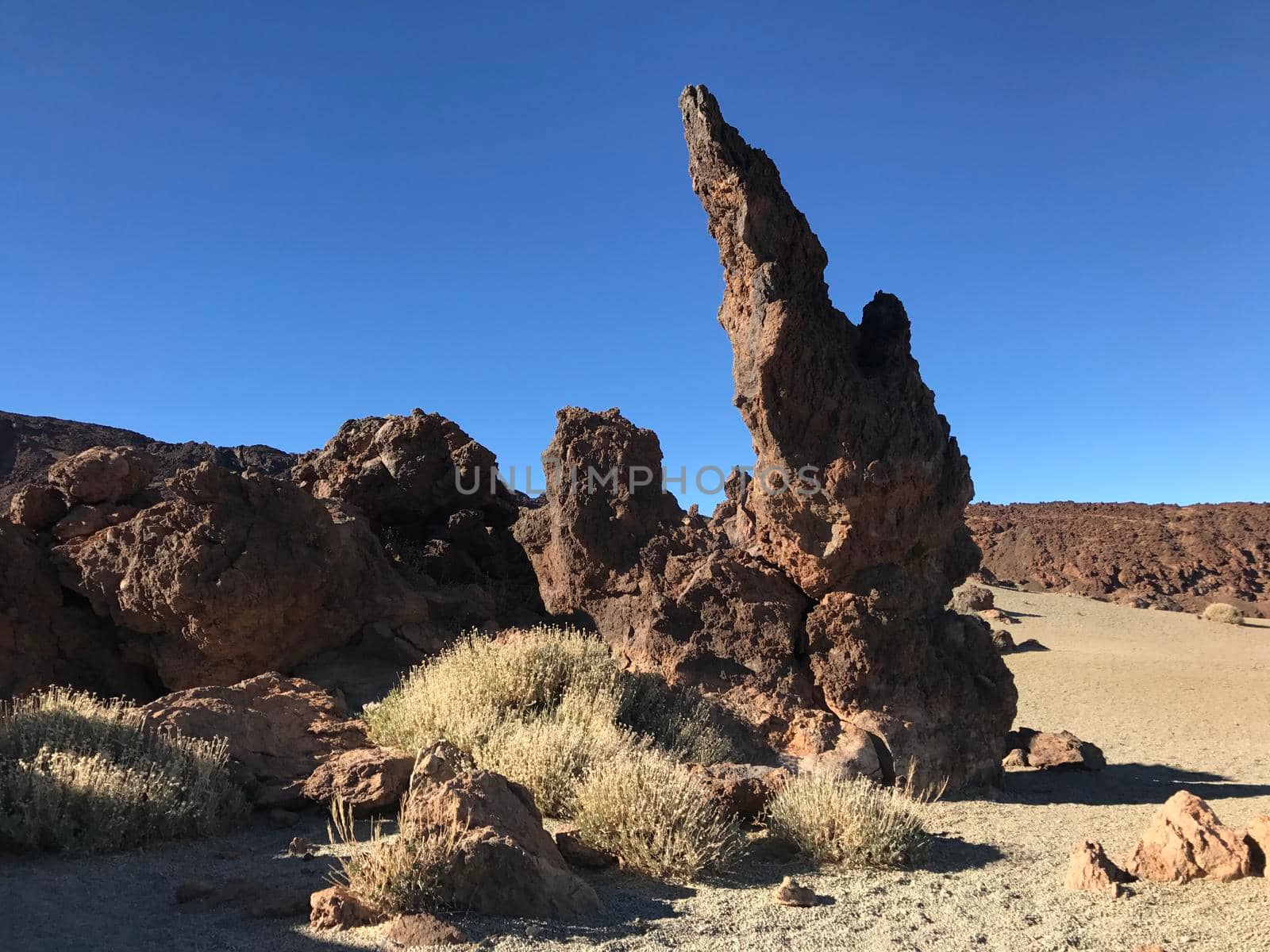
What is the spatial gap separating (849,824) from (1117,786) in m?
5.84

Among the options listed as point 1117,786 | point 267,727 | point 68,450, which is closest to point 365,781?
point 267,727

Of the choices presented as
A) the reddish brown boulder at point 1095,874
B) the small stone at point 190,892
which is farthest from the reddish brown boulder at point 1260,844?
the small stone at point 190,892

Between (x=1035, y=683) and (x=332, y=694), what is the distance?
16003 mm

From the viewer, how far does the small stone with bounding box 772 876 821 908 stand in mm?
5080

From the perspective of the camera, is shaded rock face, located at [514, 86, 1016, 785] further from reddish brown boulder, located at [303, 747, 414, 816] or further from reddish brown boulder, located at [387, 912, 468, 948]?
reddish brown boulder, located at [387, 912, 468, 948]

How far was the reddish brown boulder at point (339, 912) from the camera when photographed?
4.34 m

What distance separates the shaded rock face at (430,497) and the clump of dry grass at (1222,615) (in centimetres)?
3034

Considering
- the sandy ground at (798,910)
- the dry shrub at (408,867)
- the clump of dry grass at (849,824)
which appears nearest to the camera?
the sandy ground at (798,910)

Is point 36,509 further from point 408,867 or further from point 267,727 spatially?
point 408,867

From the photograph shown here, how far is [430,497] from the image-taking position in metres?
12.4

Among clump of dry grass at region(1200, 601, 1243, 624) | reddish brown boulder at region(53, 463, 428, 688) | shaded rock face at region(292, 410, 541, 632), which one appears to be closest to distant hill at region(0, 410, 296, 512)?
shaded rock face at region(292, 410, 541, 632)

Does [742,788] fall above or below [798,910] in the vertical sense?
above

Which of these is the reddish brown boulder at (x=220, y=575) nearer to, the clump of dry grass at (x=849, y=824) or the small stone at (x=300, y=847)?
the small stone at (x=300, y=847)

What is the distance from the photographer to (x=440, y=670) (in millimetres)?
8461
